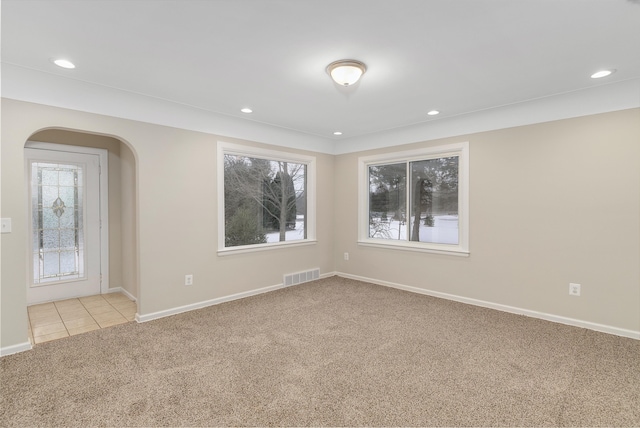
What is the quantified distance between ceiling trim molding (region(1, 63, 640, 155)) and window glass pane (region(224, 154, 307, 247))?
428 mm

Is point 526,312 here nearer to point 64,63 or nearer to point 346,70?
point 346,70

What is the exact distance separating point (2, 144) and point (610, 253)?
5.78 meters

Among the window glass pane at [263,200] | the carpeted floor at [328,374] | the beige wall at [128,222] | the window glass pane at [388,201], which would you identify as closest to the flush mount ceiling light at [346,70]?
the window glass pane at [263,200]

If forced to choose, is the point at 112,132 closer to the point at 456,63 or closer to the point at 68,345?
the point at 68,345

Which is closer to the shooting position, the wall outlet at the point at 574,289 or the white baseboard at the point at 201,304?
the wall outlet at the point at 574,289

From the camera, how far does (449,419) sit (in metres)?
1.88

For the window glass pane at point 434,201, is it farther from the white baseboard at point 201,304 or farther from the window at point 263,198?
the white baseboard at point 201,304

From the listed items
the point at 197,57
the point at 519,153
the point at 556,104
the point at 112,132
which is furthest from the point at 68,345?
the point at 556,104

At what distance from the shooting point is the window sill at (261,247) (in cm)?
420

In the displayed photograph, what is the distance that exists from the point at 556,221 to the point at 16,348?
5.46 meters

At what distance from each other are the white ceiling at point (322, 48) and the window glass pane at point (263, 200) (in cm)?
122

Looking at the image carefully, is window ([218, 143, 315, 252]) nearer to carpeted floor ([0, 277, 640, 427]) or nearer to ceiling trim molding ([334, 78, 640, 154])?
carpeted floor ([0, 277, 640, 427])

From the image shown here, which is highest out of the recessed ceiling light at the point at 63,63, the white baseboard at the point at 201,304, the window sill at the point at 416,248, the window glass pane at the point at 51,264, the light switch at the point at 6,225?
the recessed ceiling light at the point at 63,63

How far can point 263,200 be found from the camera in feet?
15.9
